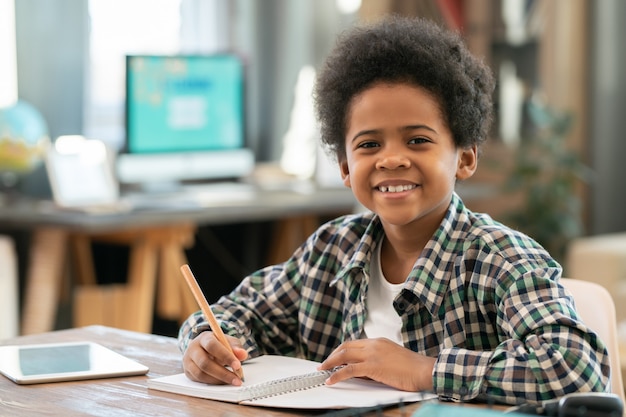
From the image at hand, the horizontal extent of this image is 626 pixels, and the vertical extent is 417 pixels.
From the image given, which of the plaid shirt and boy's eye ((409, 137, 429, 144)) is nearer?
the plaid shirt

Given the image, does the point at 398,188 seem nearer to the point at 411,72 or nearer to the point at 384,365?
the point at 411,72

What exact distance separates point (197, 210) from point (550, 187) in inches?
75.9

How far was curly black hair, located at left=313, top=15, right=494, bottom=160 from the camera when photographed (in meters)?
1.42

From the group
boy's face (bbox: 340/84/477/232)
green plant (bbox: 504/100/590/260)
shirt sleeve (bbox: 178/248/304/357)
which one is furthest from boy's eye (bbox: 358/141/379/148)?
green plant (bbox: 504/100/590/260)

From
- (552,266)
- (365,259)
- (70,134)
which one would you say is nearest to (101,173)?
(70,134)

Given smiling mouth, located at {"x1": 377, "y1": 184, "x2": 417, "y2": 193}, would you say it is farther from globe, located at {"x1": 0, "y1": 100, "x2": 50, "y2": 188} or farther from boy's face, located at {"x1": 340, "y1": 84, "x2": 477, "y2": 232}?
globe, located at {"x1": 0, "y1": 100, "x2": 50, "y2": 188}

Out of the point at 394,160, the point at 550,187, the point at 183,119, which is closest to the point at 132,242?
the point at 183,119

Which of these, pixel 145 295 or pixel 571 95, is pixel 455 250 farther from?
pixel 571 95

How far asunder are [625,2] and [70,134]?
8.99 feet

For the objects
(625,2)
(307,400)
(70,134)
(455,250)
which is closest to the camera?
(307,400)

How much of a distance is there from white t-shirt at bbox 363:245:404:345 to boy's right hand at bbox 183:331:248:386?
20 centimetres

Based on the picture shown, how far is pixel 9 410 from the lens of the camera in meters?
1.17

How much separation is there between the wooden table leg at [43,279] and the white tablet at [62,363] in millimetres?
1910

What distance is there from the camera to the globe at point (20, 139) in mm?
3457
